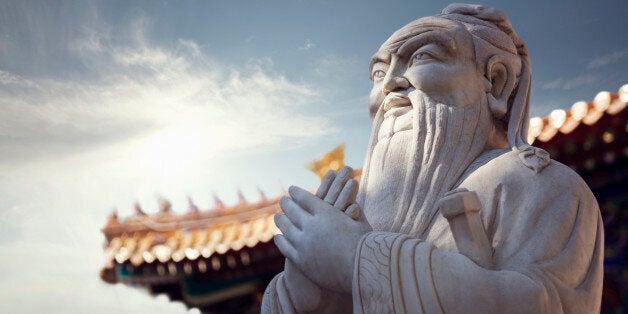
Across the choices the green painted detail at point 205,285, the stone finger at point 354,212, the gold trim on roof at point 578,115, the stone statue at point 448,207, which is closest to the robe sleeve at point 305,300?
the stone statue at point 448,207

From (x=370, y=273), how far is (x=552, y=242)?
55 centimetres

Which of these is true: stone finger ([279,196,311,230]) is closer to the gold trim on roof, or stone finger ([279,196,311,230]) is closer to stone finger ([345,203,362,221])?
stone finger ([345,203,362,221])

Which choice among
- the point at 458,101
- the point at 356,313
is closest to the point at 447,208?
the point at 356,313

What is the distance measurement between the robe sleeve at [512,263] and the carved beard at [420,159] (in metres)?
0.18

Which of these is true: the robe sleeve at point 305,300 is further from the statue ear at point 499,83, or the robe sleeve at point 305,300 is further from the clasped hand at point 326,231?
the statue ear at point 499,83

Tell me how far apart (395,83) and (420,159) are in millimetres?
341

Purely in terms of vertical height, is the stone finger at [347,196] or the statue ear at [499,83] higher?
the statue ear at [499,83]

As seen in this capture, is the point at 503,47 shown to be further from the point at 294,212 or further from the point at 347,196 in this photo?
the point at 294,212

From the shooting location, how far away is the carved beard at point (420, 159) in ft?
6.70

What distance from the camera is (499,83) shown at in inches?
89.9

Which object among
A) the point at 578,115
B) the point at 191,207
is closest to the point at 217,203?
the point at 191,207

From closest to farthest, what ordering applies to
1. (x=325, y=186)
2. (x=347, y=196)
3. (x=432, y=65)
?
(x=347, y=196) → (x=325, y=186) → (x=432, y=65)

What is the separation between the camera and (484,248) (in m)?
1.71

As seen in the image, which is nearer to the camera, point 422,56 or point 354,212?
point 354,212
